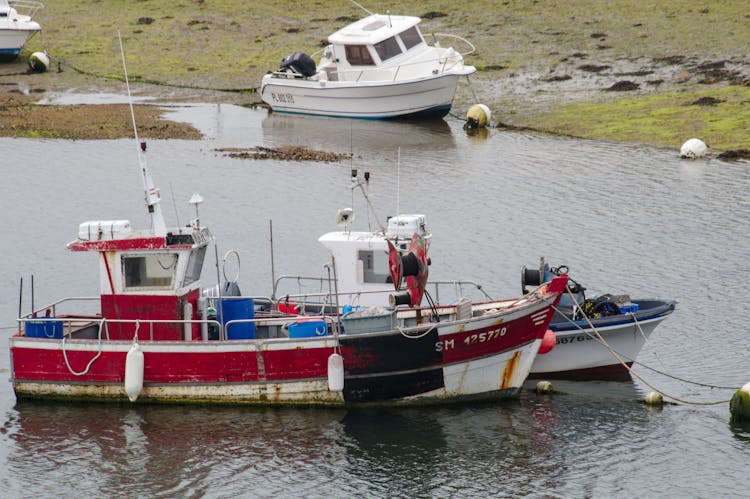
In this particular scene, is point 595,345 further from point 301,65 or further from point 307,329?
point 301,65

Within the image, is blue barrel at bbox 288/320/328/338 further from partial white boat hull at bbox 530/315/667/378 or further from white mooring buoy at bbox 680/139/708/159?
white mooring buoy at bbox 680/139/708/159

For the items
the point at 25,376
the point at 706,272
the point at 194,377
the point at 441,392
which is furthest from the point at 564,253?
the point at 25,376

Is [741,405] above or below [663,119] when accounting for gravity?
below

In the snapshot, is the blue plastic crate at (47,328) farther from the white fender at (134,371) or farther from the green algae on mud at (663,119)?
the green algae on mud at (663,119)

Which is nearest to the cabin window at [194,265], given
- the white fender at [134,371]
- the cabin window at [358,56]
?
the white fender at [134,371]

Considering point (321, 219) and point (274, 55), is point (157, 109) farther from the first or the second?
point (321, 219)

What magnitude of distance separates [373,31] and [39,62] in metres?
22.1

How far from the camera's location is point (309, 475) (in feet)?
73.0

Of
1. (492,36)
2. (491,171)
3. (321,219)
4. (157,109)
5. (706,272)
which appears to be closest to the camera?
(706,272)

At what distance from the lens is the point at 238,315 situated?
26.1 m

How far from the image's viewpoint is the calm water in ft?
73.6

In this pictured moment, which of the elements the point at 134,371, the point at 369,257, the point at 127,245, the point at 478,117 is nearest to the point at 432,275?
the point at 369,257

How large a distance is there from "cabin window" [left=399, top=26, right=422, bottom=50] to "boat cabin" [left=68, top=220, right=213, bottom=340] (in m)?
33.8

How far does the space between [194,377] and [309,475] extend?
412 centimetres
